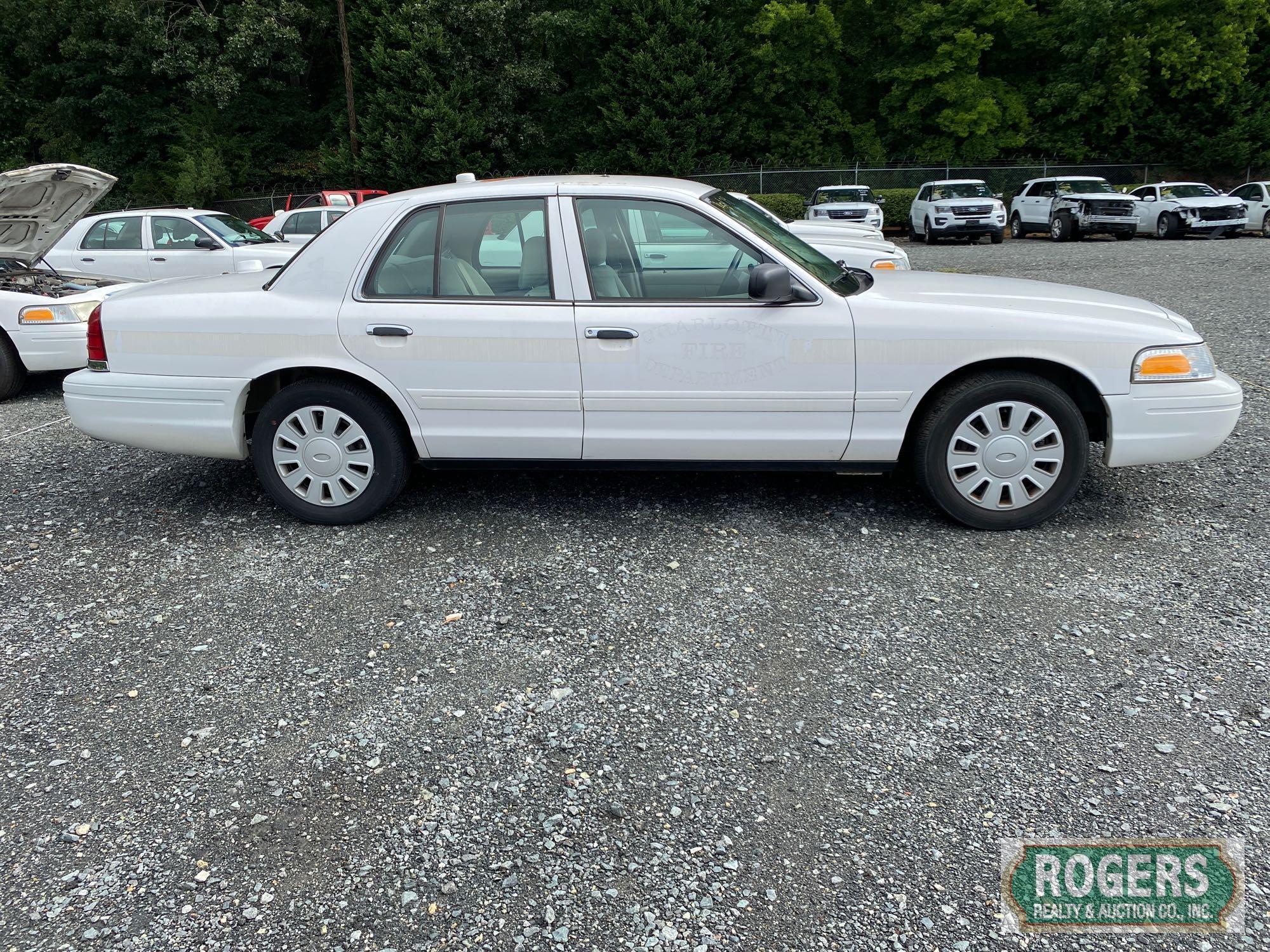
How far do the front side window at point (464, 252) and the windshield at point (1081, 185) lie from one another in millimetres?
23943

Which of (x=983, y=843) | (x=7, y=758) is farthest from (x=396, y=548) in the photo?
(x=983, y=843)

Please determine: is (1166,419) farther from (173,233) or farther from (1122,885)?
(173,233)

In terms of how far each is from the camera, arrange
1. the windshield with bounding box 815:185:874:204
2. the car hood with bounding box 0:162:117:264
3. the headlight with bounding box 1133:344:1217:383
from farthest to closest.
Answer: the windshield with bounding box 815:185:874:204
the car hood with bounding box 0:162:117:264
the headlight with bounding box 1133:344:1217:383

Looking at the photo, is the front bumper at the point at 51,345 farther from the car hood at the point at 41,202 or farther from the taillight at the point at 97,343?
the taillight at the point at 97,343

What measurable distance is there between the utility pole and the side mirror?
33232 millimetres

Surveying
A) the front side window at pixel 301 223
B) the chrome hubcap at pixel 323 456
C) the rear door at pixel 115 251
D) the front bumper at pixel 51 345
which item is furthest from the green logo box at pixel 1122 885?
the front side window at pixel 301 223

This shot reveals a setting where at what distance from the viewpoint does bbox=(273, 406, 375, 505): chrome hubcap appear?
192 inches

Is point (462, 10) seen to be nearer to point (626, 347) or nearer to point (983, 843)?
point (626, 347)

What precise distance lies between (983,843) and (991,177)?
34.9 meters

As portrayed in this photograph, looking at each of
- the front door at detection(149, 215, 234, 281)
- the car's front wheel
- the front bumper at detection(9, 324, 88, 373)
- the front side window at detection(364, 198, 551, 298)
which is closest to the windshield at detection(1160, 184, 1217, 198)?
the front door at detection(149, 215, 234, 281)

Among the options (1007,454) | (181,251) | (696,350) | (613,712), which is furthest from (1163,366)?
(181,251)

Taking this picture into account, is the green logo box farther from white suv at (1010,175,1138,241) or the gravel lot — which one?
white suv at (1010,175,1138,241)

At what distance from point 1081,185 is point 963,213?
12.9 ft

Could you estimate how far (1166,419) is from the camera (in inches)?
181
